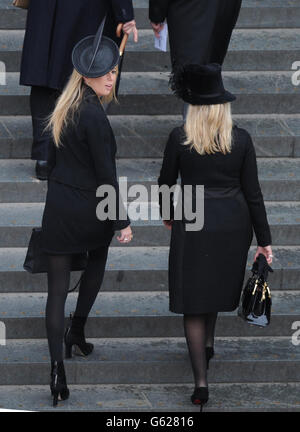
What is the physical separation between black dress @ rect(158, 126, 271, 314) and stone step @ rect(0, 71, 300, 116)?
2166mm

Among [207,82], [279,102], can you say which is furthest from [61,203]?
[279,102]

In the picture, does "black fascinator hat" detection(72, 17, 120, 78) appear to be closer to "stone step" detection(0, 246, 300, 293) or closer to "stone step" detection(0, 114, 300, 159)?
"stone step" detection(0, 246, 300, 293)

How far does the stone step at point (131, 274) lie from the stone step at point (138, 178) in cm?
48

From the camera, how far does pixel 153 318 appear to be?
6.21 meters

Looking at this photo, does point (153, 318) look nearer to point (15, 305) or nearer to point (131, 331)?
point (131, 331)

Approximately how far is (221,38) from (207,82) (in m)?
1.67

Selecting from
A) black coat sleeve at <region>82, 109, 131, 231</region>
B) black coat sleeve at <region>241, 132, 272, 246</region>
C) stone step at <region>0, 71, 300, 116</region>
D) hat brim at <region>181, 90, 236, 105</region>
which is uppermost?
hat brim at <region>181, 90, 236, 105</region>

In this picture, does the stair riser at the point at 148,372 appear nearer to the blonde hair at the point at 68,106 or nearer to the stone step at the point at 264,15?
the blonde hair at the point at 68,106

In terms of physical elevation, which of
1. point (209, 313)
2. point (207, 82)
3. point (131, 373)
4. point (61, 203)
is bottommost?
point (131, 373)

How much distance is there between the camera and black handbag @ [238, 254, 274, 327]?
5496mm

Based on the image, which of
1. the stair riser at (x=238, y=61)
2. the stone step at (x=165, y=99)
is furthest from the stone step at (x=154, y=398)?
the stair riser at (x=238, y=61)

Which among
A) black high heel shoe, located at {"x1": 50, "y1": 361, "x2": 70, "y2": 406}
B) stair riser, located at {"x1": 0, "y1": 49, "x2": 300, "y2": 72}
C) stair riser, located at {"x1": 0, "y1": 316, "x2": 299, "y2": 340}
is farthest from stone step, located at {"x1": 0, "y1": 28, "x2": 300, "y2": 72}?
black high heel shoe, located at {"x1": 50, "y1": 361, "x2": 70, "y2": 406}

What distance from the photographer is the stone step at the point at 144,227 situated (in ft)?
21.8

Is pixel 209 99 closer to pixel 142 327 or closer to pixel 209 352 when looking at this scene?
pixel 209 352
